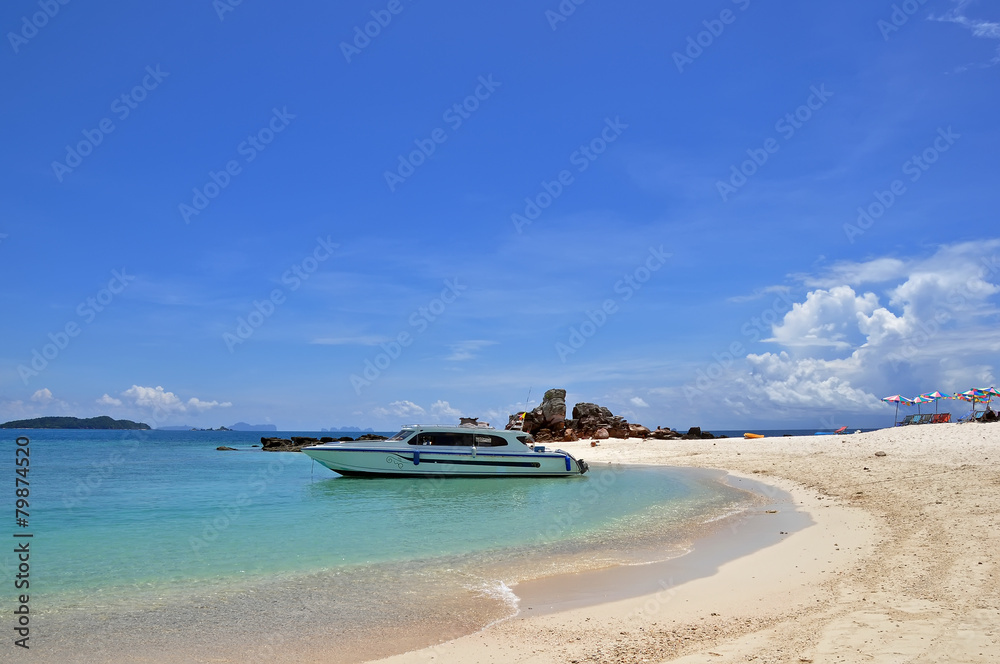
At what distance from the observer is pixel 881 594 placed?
841 cm

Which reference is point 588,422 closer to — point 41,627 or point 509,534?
point 509,534

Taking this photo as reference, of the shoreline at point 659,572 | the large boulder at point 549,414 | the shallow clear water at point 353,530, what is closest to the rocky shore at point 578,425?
the large boulder at point 549,414

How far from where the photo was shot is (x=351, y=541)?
15227 millimetres

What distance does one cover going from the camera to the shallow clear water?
11789mm

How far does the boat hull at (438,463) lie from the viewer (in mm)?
31953

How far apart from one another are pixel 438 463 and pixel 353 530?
51.7 feet

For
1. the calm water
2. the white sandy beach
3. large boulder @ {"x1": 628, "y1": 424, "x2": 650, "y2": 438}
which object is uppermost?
large boulder @ {"x1": 628, "y1": 424, "x2": 650, "y2": 438}

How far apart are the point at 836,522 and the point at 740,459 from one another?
2417cm

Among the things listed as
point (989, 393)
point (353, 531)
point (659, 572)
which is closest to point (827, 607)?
point (659, 572)

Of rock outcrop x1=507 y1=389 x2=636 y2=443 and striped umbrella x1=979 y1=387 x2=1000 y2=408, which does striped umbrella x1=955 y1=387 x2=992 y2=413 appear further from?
rock outcrop x1=507 y1=389 x2=636 y2=443

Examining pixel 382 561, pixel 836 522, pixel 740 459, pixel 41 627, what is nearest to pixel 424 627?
pixel 382 561

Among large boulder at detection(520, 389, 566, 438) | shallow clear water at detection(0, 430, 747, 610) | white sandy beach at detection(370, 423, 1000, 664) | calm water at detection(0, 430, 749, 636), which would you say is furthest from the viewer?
large boulder at detection(520, 389, 566, 438)

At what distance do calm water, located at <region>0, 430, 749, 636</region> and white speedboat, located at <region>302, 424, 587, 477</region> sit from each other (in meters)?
0.95

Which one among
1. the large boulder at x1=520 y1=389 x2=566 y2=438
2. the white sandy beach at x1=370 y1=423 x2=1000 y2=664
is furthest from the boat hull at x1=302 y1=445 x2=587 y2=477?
the large boulder at x1=520 y1=389 x2=566 y2=438
